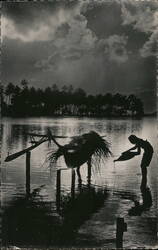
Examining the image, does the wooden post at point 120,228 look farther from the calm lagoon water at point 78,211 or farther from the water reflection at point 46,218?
the water reflection at point 46,218

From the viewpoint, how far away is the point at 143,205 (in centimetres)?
2075

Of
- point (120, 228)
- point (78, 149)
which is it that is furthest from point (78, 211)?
point (120, 228)

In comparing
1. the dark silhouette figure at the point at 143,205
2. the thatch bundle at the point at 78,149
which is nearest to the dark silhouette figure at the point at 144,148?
the thatch bundle at the point at 78,149

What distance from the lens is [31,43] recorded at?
19.9m

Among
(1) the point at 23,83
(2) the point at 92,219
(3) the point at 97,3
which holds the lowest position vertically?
→ (2) the point at 92,219

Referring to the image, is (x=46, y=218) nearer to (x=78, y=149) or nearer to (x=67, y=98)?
(x=78, y=149)

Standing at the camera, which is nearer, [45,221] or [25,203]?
[45,221]

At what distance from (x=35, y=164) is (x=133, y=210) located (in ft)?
50.8

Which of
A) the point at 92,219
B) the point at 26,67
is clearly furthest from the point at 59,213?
the point at 26,67

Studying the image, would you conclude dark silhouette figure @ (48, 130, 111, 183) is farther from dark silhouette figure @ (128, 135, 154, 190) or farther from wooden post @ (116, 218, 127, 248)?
wooden post @ (116, 218, 127, 248)

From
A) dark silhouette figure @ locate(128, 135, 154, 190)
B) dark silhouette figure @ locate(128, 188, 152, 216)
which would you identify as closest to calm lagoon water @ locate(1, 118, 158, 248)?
dark silhouette figure @ locate(128, 188, 152, 216)

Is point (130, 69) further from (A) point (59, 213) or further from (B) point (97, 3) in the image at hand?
(A) point (59, 213)

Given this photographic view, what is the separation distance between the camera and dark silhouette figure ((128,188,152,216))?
765 inches

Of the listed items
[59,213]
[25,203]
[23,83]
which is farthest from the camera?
[23,83]
